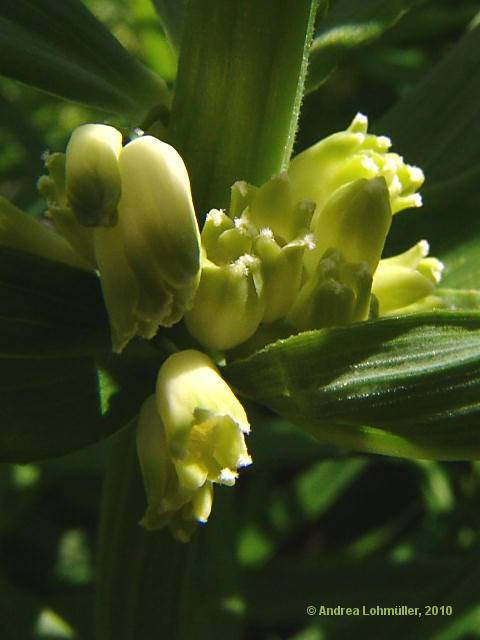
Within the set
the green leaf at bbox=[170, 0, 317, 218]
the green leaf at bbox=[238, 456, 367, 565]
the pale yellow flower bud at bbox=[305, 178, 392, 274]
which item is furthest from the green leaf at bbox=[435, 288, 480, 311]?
the green leaf at bbox=[238, 456, 367, 565]

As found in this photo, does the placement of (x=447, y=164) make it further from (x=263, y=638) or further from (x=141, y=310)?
(x=263, y=638)

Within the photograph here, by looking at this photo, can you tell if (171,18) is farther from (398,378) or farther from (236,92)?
(398,378)

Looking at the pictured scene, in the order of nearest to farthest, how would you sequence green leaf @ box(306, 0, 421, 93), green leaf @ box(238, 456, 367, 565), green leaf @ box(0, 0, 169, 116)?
green leaf @ box(0, 0, 169, 116) < green leaf @ box(306, 0, 421, 93) < green leaf @ box(238, 456, 367, 565)

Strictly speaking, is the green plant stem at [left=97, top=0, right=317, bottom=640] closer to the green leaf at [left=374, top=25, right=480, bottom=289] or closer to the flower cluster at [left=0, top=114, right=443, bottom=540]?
the flower cluster at [left=0, top=114, right=443, bottom=540]

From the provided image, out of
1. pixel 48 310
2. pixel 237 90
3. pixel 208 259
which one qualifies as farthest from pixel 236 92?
pixel 48 310

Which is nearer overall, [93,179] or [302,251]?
[93,179]
